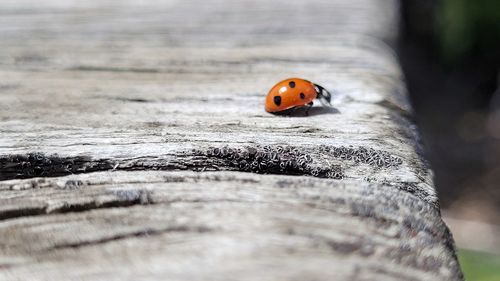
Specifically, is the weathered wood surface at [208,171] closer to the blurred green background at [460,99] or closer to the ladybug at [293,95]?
the ladybug at [293,95]

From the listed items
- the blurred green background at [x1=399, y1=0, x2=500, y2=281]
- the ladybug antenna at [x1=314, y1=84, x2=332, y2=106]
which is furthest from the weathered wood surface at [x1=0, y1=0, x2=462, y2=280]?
the blurred green background at [x1=399, y1=0, x2=500, y2=281]

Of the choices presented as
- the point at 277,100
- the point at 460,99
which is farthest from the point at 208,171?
the point at 460,99

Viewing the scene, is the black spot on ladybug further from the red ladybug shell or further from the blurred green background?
the blurred green background

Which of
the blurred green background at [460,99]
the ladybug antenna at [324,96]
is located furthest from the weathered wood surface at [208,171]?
the blurred green background at [460,99]

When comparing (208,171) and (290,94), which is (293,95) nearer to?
(290,94)

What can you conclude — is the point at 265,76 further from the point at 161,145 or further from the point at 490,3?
the point at 490,3

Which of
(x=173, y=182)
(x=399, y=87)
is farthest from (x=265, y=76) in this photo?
(x=173, y=182)
